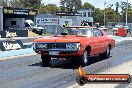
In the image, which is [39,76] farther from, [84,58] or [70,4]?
[70,4]

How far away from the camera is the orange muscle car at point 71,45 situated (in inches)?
508

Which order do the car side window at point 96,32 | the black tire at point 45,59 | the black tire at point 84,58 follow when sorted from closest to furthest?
the black tire at point 84,58 < the black tire at point 45,59 < the car side window at point 96,32

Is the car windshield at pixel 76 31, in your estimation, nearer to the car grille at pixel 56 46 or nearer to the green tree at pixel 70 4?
the car grille at pixel 56 46

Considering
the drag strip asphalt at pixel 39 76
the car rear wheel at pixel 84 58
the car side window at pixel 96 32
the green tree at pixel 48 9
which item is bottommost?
the drag strip asphalt at pixel 39 76

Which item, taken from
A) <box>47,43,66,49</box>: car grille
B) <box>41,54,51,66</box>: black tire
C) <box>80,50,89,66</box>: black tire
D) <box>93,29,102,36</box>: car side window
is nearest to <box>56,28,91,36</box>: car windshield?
<box>93,29,102,36</box>: car side window

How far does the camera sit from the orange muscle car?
12.9 metres

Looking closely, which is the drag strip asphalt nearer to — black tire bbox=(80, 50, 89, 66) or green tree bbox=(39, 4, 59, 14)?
black tire bbox=(80, 50, 89, 66)

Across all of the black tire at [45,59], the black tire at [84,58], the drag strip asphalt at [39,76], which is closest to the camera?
the drag strip asphalt at [39,76]

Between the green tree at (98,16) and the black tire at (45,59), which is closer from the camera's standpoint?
the black tire at (45,59)

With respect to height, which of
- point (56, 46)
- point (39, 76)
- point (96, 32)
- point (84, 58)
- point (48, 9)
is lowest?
point (39, 76)

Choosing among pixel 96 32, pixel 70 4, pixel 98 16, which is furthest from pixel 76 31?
pixel 70 4

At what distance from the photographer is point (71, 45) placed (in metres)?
12.8

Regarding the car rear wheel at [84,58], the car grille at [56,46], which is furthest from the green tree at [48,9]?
the car grille at [56,46]

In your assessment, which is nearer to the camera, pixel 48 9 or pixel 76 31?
pixel 76 31
